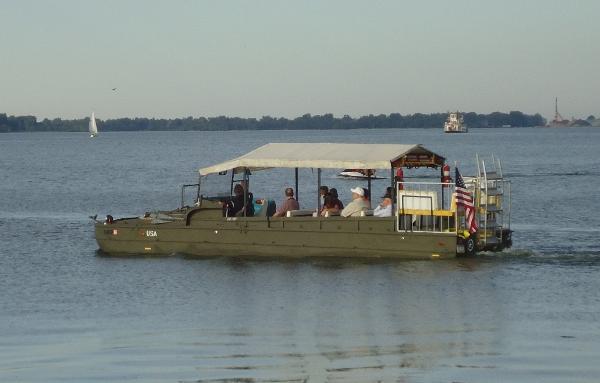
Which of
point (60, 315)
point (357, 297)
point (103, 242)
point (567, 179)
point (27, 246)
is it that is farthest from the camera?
point (567, 179)

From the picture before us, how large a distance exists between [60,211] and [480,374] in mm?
34243

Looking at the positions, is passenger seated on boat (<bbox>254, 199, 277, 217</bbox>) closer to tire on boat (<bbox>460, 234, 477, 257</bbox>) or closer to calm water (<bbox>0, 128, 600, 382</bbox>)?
calm water (<bbox>0, 128, 600, 382</bbox>)

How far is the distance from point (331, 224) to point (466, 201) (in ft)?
10.1

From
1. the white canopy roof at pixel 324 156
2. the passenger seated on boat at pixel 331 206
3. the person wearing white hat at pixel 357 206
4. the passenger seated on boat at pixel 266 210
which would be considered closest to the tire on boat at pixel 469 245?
the white canopy roof at pixel 324 156

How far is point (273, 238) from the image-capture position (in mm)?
29828

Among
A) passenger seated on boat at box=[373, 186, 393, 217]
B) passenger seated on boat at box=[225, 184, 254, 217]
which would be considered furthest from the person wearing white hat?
passenger seated on boat at box=[225, 184, 254, 217]

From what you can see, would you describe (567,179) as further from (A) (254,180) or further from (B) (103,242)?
A: (B) (103,242)

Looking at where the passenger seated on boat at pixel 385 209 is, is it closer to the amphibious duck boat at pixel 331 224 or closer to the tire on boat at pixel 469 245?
the amphibious duck boat at pixel 331 224

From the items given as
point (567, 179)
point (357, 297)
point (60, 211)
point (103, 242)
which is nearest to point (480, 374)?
point (357, 297)

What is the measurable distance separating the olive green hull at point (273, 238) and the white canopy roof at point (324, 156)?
4.49ft

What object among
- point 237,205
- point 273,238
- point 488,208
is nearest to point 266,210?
point 237,205

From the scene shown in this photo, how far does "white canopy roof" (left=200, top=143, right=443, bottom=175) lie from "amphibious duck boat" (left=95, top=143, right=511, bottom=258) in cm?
3

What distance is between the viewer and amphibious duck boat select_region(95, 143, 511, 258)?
2856 cm

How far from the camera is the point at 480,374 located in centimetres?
1688
